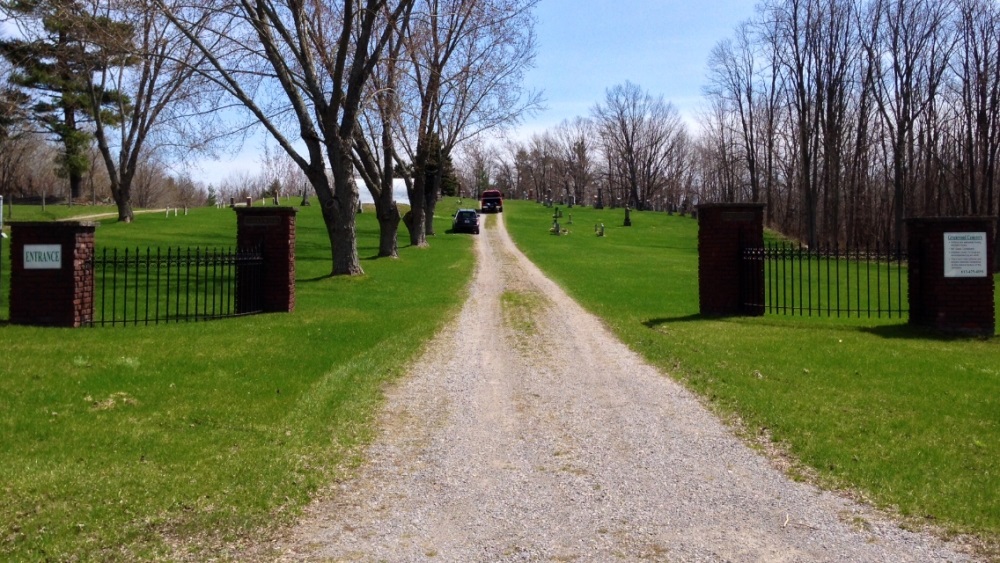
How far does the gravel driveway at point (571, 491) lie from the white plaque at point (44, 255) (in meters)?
6.96

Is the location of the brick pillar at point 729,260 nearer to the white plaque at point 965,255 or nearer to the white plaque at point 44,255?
the white plaque at point 965,255

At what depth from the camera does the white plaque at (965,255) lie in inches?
518

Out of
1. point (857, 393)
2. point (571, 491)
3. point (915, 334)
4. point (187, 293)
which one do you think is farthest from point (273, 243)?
point (915, 334)

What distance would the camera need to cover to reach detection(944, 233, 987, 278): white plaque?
13.2m

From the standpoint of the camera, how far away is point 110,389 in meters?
7.86

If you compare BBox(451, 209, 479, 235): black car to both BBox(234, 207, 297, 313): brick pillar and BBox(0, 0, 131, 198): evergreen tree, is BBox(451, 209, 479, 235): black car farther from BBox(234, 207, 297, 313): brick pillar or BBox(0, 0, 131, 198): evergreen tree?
BBox(234, 207, 297, 313): brick pillar

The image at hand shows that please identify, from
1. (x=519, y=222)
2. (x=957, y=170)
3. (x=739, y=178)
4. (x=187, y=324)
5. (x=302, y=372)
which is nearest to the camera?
(x=302, y=372)

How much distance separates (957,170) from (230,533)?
4694 cm

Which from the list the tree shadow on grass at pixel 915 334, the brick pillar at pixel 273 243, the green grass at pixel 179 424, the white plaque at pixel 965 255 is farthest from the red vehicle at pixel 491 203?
the white plaque at pixel 965 255

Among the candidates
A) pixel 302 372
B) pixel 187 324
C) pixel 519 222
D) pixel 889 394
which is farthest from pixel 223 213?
pixel 889 394

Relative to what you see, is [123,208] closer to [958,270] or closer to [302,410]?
[302,410]

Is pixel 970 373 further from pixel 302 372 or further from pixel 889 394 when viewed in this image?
pixel 302 372

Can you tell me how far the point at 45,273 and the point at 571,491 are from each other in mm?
10583

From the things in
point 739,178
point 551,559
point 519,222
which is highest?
point 739,178
